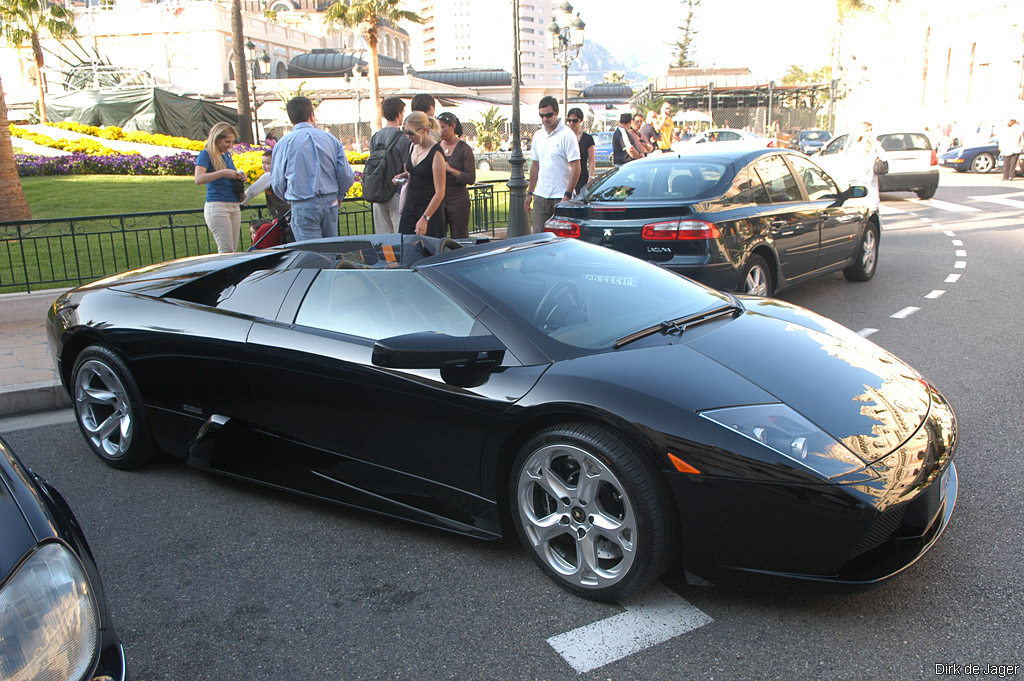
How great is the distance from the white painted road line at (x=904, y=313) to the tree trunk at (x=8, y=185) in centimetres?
1016

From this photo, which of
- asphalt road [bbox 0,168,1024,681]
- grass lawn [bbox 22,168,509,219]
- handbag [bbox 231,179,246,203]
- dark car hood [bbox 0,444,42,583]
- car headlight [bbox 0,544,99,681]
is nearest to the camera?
car headlight [bbox 0,544,99,681]

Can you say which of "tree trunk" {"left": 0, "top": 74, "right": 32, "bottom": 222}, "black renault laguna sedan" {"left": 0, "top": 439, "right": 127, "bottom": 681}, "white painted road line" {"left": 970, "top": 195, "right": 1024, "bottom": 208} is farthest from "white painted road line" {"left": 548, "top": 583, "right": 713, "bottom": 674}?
"white painted road line" {"left": 970, "top": 195, "right": 1024, "bottom": 208}

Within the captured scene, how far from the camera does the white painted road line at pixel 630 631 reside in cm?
263

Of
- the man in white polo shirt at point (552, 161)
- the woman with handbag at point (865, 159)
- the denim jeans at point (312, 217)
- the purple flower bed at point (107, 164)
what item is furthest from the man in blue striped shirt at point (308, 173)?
the purple flower bed at point (107, 164)

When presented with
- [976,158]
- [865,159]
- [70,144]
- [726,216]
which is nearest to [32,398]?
[726,216]

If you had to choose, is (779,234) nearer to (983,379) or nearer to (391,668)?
(983,379)

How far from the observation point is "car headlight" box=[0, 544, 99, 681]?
5.23 feet

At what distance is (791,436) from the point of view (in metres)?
2.69

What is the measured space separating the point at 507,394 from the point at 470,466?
339 mm

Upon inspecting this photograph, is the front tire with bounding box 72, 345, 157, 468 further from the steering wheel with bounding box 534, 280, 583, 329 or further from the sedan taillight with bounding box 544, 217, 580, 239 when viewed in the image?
the sedan taillight with bounding box 544, 217, 580, 239

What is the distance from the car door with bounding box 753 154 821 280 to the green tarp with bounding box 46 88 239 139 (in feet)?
90.0

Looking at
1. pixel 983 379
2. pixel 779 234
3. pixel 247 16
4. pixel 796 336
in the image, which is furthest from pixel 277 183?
pixel 247 16

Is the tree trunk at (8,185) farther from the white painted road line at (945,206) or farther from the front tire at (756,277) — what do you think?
the white painted road line at (945,206)

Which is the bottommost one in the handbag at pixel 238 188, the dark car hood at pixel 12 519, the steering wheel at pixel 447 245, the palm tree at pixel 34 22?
the dark car hood at pixel 12 519
